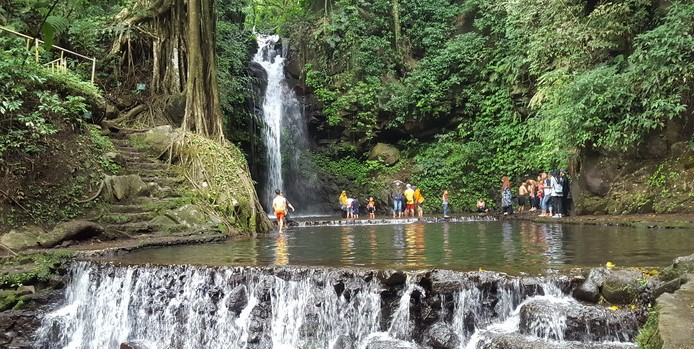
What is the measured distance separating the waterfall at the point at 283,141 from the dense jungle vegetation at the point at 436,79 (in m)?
0.82

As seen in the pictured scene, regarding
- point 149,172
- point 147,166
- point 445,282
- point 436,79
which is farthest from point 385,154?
point 445,282

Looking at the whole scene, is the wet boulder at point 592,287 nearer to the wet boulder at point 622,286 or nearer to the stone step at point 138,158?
the wet boulder at point 622,286

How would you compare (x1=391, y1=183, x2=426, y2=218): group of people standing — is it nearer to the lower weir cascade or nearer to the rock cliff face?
the rock cliff face

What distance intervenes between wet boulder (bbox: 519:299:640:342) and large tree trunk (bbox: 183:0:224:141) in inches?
Answer: 436

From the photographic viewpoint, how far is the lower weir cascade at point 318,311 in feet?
18.1

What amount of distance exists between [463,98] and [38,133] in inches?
720

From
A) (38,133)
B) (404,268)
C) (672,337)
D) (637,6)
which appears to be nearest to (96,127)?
(38,133)

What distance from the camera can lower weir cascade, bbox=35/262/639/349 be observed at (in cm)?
551

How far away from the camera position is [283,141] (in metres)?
24.2

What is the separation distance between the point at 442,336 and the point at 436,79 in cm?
1976

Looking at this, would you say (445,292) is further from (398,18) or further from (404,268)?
(398,18)

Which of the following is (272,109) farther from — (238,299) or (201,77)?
(238,299)

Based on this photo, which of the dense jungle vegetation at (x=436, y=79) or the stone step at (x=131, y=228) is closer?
the stone step at (x=131, y=228)

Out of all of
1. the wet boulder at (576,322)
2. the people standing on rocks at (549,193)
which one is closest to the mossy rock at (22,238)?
the wet boulder at (576,322)
